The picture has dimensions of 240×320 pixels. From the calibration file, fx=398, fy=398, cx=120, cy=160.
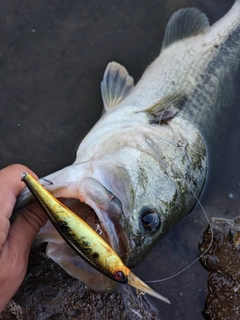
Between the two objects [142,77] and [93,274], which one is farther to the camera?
[142,77]

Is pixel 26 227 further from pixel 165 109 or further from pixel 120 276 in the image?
pixel 165 109

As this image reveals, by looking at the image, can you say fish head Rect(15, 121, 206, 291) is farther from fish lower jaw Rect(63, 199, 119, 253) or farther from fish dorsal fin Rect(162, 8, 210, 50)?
fish dorsal fin Rect(162, 8, 210, 50)

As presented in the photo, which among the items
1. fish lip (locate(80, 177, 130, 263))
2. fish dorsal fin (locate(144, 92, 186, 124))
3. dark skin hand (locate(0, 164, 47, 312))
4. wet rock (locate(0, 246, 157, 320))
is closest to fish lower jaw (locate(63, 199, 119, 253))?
fish lip (locate(80, 177, 130, 263))

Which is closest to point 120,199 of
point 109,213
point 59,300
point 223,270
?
point 109,213

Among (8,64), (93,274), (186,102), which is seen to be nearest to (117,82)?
(186,102)

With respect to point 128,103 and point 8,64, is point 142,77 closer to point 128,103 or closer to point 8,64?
point 128,103

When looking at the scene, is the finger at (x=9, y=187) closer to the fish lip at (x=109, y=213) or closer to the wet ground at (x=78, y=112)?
the fish lip at (x=109, y=213)
